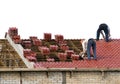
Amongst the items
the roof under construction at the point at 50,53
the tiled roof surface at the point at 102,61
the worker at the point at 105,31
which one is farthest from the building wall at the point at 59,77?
the worker at the point at 105,31

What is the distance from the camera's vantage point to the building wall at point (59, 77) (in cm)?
3725

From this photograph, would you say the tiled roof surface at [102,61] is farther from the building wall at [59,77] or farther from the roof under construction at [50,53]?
the building wall at [59,77]

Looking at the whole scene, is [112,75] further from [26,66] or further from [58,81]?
[26,66]

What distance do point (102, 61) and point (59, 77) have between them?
5.23 meters

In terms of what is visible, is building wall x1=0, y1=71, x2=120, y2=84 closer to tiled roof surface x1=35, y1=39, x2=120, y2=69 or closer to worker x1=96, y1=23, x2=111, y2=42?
tiled roof surface x1=35, y1=39, x2=120, y2=69

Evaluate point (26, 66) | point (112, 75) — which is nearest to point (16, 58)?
point (26, 66)

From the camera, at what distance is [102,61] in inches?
1641

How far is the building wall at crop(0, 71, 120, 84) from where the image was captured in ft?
122

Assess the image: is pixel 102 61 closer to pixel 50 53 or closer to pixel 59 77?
pixel 50 53

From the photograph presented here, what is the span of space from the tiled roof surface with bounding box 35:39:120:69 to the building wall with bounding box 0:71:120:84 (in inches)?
49.3

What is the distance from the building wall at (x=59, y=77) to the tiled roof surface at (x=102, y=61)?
4.11ft

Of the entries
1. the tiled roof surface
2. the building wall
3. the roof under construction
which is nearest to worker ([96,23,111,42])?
the roof under construction

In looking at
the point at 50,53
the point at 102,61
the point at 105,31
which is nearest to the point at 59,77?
the point at 102,61

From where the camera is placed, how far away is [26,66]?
3997cm
